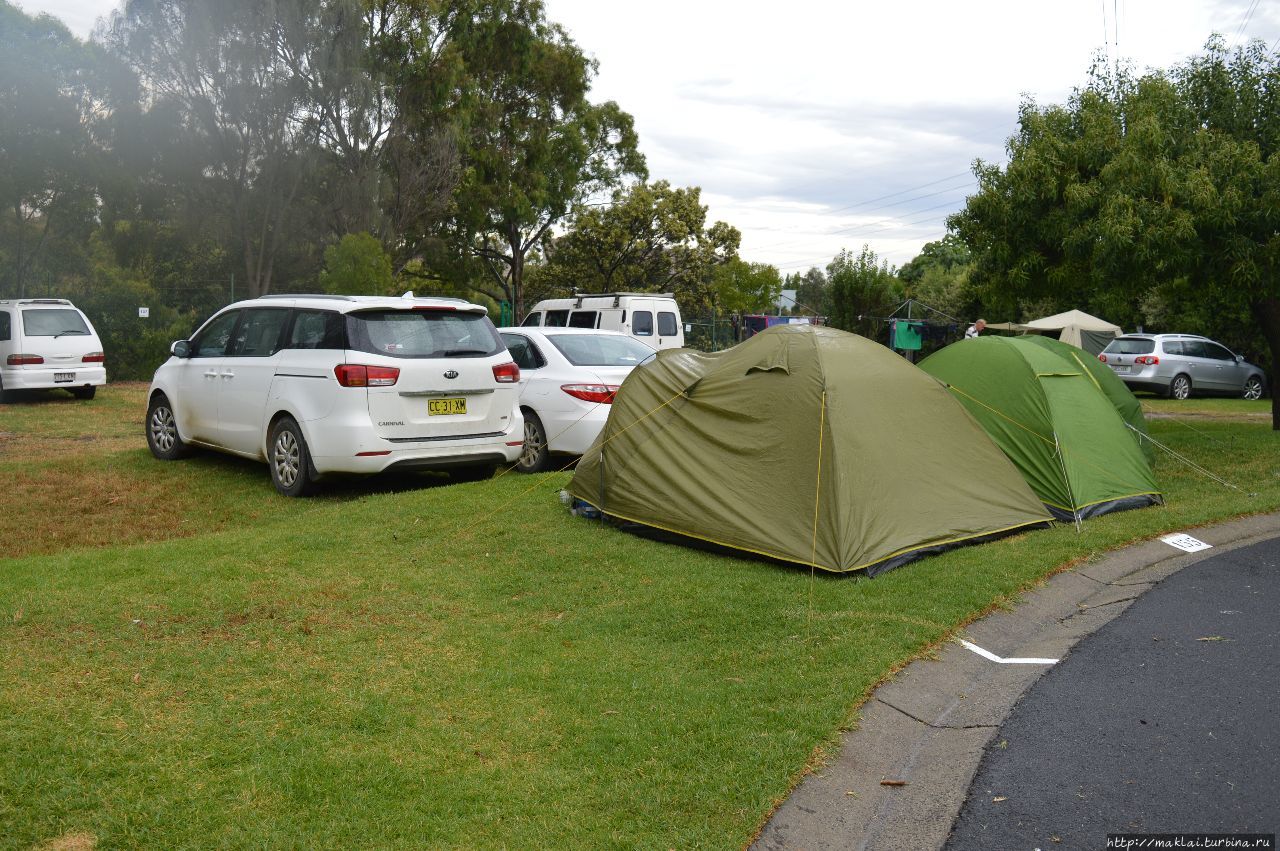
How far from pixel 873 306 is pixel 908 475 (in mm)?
31180

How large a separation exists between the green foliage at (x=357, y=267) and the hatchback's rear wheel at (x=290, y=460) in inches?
547

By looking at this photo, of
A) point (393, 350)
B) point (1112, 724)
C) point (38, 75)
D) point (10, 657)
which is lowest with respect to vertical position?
point (1112, 724)

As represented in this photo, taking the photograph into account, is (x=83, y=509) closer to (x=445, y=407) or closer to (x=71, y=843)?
(x=445, y=407)

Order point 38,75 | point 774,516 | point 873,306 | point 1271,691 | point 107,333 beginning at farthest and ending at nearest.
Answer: point 873,306 → point 38,75 → point 107,333 → point 774,516 → point 1271,691

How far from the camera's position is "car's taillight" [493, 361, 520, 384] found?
381 inches

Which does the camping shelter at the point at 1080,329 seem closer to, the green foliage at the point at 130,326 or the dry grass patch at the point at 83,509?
the green foliage at the point at 130,326

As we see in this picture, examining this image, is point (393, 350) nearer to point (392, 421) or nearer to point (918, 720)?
point (392, 421)

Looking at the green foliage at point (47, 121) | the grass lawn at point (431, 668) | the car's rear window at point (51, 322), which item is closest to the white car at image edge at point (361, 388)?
the grass lawn at point (431, 668)

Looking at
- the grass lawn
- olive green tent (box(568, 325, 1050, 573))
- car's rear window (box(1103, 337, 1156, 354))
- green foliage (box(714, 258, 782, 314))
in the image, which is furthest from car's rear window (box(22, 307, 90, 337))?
green foliage (box(714, 258, 782, 314))

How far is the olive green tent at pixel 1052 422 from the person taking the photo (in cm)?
856

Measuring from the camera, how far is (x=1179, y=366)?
78.2 feet

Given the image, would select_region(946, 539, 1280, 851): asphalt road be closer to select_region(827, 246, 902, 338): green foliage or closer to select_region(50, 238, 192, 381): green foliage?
select_region(50, 238, 192, 381): green foliage

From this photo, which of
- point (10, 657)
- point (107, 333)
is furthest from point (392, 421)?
point (107, 333)

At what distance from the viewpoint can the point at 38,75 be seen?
981 inches
